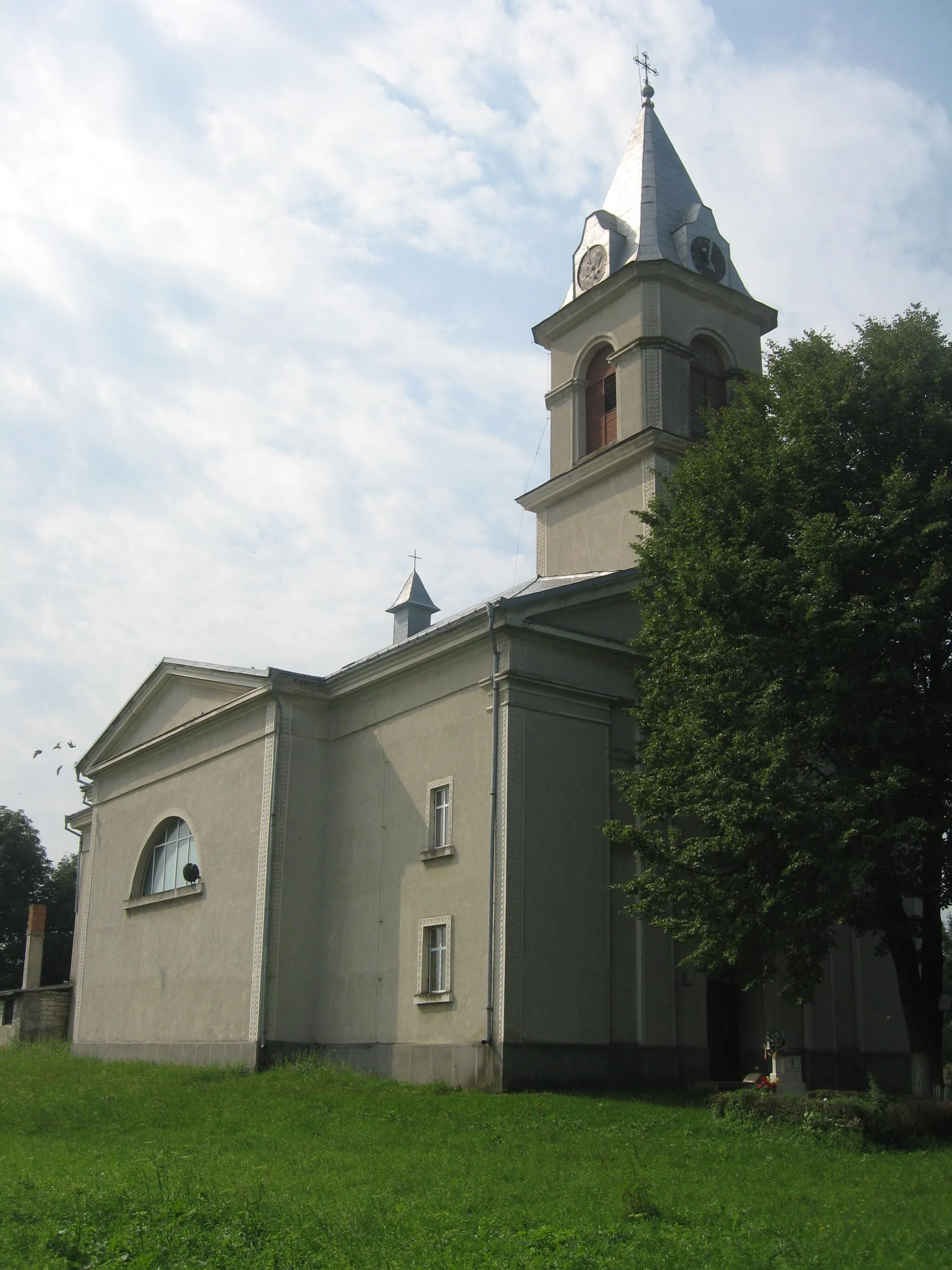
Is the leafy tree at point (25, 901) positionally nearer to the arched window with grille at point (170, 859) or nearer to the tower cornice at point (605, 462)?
the arched window with grille at point (170, 859)

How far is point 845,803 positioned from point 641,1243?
25.8ft

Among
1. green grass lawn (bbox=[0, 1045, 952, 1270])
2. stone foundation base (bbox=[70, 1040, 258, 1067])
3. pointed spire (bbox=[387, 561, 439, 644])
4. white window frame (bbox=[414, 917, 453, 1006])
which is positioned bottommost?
green grass lawn (bbox=[0, 1045, 952, 1270])

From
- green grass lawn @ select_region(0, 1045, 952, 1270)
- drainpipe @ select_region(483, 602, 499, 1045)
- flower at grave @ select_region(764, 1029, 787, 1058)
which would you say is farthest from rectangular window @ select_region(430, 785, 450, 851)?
flower at grave @ select_region(764, 1029, 787, 1058)

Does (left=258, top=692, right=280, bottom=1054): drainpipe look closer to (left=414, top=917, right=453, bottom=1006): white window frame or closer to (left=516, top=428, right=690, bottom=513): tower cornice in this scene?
(left=414, top=917, right=453, bottom=1006): white window frame

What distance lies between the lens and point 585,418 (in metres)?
28.8

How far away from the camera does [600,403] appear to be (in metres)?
28.6

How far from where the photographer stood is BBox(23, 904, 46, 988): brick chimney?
39156mm

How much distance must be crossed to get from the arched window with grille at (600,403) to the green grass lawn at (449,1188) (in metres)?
14.5

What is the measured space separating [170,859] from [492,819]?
11112mm

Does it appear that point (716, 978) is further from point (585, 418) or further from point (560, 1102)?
point (585, 418)

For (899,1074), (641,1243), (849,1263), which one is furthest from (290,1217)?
(899,1074)

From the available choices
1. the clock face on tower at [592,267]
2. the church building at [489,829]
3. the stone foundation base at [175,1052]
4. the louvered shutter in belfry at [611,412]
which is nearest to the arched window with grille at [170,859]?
the church building at [489,829]

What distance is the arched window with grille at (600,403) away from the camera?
28.0 m

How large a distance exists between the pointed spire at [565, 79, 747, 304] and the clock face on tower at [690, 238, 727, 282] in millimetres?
11
